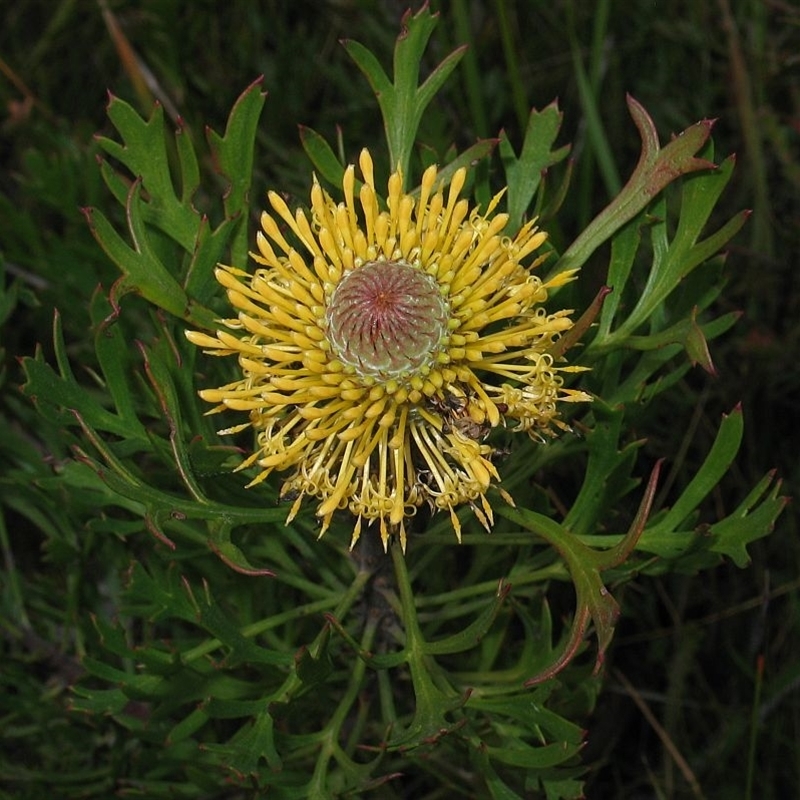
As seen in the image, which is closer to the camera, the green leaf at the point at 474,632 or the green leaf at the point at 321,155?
the green leaf at the point at 474,632

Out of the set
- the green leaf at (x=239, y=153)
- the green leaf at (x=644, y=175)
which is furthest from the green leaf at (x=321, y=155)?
the green leaf at (x=644, y=175)

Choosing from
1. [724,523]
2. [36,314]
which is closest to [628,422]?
[724,523]

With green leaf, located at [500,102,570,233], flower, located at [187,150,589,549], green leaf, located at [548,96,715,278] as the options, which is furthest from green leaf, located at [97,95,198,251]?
green leaf, located at [548,96,715,278]

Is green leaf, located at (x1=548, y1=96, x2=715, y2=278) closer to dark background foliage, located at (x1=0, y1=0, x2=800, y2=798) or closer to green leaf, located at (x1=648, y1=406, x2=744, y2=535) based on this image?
green leaf, located at (x1=648, y1=406, x2=744, y2=535)

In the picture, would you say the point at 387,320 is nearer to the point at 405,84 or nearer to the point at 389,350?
the point at 389,350

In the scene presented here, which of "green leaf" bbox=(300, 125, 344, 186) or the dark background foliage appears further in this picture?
the dark background foliage

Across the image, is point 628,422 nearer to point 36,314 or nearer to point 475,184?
point 475,184

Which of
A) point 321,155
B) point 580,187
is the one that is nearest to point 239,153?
point 321,155

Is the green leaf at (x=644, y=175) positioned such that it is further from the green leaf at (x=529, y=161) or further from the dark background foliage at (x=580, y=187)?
the dark background foliage at (x=580, y=187)
